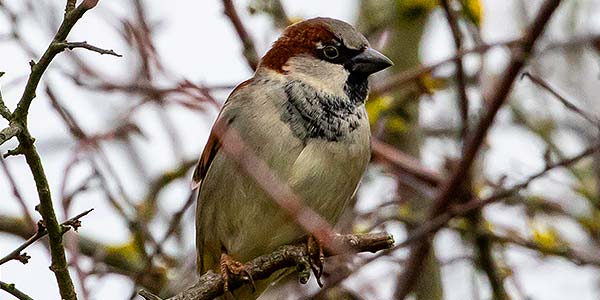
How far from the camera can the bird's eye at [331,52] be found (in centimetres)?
322

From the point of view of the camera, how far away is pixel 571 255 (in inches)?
138

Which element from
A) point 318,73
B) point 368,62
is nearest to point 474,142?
point 368,62

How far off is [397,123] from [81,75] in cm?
123

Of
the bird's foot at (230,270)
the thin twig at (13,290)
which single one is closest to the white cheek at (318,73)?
the bird's foot at (230,270)

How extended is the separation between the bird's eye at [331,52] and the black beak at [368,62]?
2.3 inches

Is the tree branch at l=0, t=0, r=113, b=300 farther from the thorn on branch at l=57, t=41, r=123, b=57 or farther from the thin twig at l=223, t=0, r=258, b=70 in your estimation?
the thin twig at l=223, t=0, r=258, b=70

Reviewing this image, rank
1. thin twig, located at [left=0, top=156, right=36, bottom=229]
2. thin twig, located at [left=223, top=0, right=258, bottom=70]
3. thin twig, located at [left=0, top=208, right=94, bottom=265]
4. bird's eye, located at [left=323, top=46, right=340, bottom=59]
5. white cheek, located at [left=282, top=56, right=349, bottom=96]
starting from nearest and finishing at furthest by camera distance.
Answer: thin twig, located at [left=0, top=208, right=94, bottom=265] → thin twig, located at [left=0, top=156, right=36, bottom=229] → white cheek, located at [left=282, top=56, right=349, bottom=96] → bird's eye, located at [left=323, top=46, right=340, bottom=59] → thin twig, located at [left=223, top=0, right=258, bottom=70]

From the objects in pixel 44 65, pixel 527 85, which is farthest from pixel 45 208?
pixel 527 85

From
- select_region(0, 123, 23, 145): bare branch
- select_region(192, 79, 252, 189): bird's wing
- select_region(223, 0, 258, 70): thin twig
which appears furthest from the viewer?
select_region(223, 0, 258, 70): thin twig

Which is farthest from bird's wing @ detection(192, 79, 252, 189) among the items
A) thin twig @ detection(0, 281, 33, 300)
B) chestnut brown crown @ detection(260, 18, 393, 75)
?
thin twig @ detection(0, 281, 33, 300)

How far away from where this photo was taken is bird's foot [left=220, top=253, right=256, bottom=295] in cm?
257

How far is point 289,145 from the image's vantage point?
2867mm

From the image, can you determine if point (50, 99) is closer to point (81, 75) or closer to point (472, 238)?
point (81, 75)

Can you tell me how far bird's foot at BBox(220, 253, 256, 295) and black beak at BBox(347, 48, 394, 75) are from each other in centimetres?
72
